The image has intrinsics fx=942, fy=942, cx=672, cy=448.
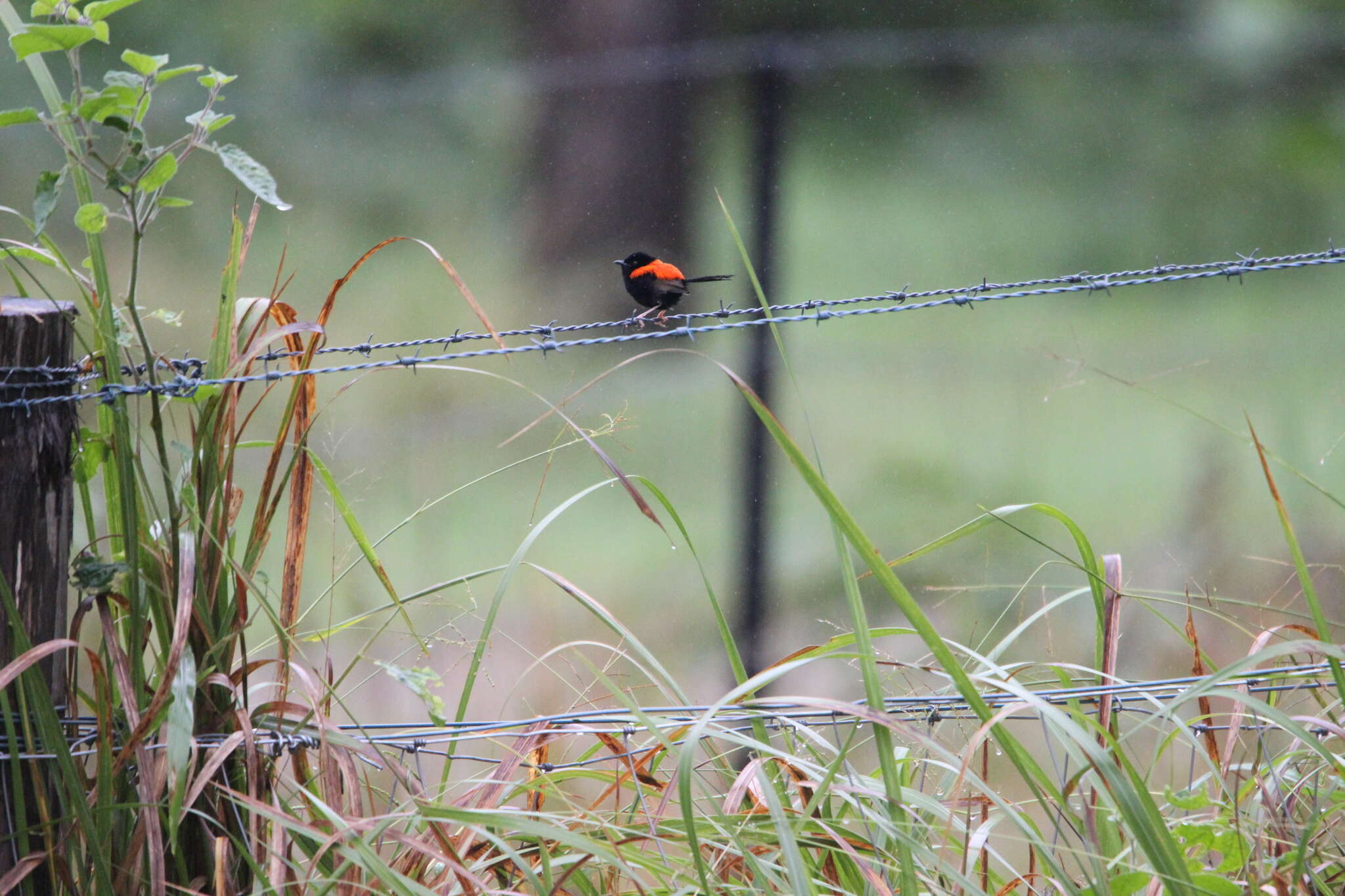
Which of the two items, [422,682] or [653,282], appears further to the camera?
[653,282]

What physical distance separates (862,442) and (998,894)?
Answer: 3658mm

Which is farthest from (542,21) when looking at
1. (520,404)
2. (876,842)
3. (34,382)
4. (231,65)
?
(876,842)

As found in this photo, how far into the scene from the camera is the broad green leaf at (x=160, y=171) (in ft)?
2.93

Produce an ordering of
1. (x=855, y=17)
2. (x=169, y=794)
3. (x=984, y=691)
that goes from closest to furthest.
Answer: (x=169, y=794) < (x=984, y=691) < (x=855, y=17)

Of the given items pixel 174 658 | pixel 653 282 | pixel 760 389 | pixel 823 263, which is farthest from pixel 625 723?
pixel 823 263

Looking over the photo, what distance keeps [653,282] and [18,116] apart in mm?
1695

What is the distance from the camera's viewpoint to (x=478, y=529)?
5219 mm

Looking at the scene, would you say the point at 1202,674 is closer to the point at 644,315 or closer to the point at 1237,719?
the point at 1237,719

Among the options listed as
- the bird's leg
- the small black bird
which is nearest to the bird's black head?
the small black bird

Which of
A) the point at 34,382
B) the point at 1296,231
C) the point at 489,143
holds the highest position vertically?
the point at 489,143

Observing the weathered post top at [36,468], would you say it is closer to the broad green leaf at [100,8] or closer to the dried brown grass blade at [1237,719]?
the broad green leaf at [100,8]

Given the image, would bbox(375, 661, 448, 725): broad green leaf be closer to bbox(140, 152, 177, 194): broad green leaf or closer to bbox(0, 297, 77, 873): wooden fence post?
bbox(0, 297, 77, 873): wooden fence post

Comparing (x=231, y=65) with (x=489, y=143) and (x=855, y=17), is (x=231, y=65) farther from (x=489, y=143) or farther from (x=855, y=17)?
(x=855, y=17)

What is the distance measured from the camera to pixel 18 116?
85 centimetres
